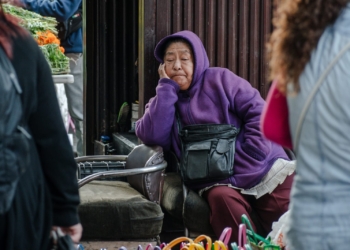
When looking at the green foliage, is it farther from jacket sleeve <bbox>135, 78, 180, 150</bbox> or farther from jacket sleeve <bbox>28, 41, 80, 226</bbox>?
jacket sleeve <bbox>28, 41, 80, 226</bbox>

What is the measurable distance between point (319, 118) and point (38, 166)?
864 millimetres

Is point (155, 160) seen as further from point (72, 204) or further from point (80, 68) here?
point (80, 68)

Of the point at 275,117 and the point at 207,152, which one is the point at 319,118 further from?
the point at 207,152

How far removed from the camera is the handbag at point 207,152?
5.02m

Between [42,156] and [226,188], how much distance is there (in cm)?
267

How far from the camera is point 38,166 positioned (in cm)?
243

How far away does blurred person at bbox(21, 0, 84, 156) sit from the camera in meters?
7.06

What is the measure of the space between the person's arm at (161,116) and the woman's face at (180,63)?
0.23 feet

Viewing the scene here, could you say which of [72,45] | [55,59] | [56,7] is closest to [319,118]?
[55,59]

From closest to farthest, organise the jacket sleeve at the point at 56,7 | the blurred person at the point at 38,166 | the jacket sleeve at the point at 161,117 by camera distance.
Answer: the blurred person at the point at 38,166, the jacket sleeve at the point at 161,117, the jacket sleeve at the point at 56,7

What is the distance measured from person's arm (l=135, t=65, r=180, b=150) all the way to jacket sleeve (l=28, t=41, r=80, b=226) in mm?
2717

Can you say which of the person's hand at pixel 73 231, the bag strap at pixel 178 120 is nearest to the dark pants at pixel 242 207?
the bag strap at pixel 178 120

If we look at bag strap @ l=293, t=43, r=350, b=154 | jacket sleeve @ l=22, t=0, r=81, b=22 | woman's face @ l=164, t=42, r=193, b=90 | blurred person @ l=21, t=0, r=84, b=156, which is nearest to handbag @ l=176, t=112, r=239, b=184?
woman's face @ l=164, t=42, r=193, b=90

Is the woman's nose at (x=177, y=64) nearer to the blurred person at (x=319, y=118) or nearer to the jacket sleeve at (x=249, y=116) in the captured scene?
the jacket sleeve at (x=249, y=116)
